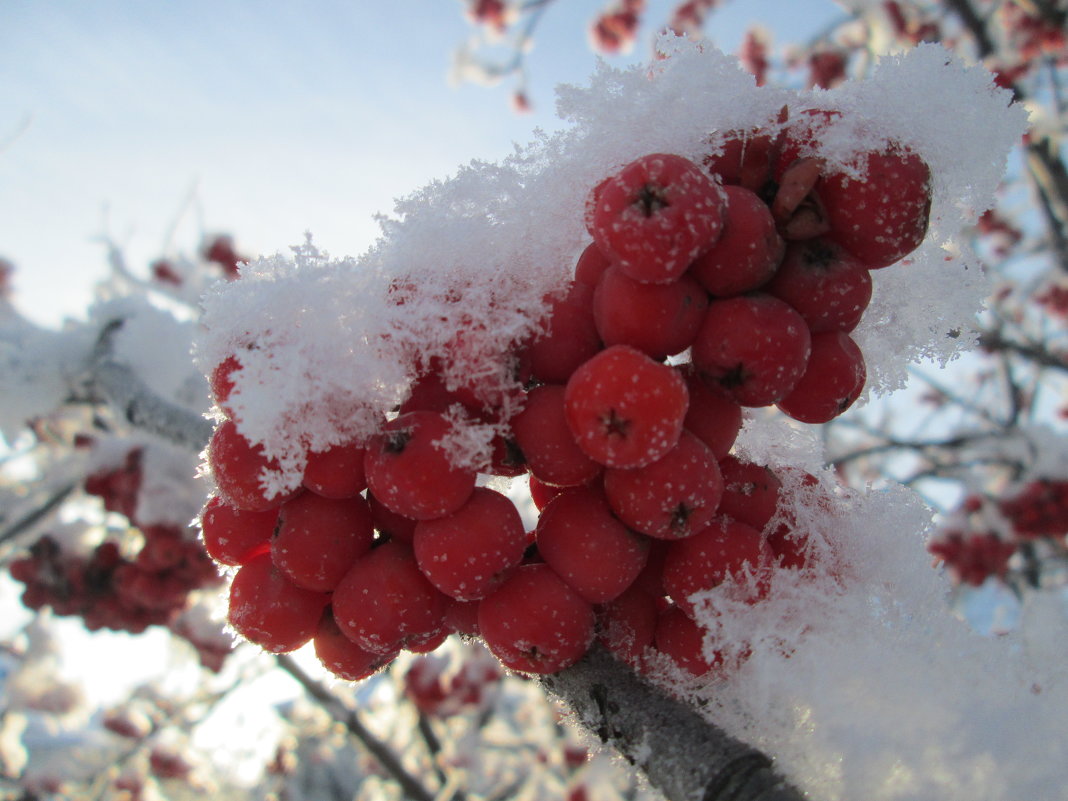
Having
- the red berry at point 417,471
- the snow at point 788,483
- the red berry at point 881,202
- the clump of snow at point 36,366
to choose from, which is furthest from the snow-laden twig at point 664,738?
the clump of snow at point 36,366

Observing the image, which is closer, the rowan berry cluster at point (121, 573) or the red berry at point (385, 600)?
the red berry at point (385, 600)

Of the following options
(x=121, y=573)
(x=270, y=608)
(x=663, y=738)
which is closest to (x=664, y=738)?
(x=663, y=738)

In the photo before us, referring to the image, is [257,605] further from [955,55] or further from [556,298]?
[955,55]

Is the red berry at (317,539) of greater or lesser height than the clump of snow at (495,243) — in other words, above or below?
below

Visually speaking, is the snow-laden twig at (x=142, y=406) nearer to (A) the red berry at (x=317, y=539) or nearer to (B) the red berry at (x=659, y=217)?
(A) the red berry at (x=317, y=539)

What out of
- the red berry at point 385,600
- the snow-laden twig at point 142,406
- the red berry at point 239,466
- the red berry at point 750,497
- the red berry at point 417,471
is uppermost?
the red berry at point 750,497

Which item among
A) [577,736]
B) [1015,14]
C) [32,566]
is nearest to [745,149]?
[577,736]

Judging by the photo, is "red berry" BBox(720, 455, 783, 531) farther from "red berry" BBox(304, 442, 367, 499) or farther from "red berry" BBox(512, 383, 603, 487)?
"red berry" BBox(304, 442, 367, 499)

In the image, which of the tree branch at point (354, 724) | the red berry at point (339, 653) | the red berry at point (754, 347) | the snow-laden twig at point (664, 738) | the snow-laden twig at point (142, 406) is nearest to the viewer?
the snow-laden twig at point (664, 738)
